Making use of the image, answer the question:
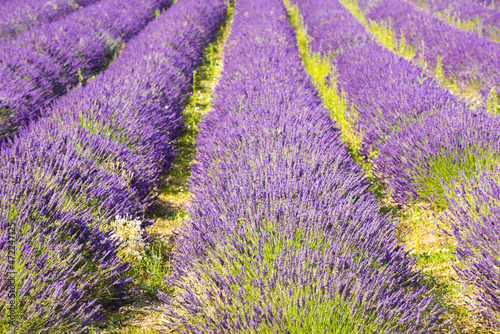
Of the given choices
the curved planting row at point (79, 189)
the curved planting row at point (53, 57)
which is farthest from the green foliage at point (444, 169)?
the curved planting row at point (53, 57)

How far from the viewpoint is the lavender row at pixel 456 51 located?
497 cm

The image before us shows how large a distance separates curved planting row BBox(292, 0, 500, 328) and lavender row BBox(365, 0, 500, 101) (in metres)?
1.03

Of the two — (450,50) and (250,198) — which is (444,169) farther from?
(450,50)

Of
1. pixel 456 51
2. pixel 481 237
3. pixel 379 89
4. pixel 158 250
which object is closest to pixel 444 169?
pixel 481 237

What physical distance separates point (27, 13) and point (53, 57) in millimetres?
3396

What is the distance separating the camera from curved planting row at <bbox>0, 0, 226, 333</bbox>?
169 centimetres

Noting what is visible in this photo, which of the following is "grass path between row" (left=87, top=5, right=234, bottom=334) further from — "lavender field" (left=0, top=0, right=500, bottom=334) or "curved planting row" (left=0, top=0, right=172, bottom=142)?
"curved planting row" (left=0, top=0, right=172, bottom=142)

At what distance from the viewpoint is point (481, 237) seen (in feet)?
6.82

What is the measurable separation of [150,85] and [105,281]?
266 centimetres

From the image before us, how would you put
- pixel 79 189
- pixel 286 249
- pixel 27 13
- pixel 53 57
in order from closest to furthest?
pixel 286 249, pixel 79 189, pixel 53 57, pixel 27 13

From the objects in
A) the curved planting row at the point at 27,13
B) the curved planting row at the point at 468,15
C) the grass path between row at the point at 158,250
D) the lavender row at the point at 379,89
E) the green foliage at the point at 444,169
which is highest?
the curved planting row at the point at 27,13

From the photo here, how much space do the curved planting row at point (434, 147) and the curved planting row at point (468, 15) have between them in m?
4.08

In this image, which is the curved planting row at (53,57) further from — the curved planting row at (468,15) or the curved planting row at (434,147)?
the curved planting row at (468,15)

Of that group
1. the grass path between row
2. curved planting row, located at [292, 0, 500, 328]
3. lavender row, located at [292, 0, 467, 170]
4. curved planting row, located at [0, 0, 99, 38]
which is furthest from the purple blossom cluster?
curved planting row, located at [0, 0, 99, 38]
